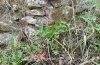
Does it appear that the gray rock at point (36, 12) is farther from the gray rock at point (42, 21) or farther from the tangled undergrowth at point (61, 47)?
the tangled undergrowth at point (61, 47)

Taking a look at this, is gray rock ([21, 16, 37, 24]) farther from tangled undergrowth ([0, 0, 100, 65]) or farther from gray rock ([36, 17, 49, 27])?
tangled undergrowth ([0, 0, 100, 65])

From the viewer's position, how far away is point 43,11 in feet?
10.1

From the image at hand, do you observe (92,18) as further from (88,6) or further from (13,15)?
(13,15)

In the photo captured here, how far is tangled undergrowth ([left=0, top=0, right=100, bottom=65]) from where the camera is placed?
267 cm

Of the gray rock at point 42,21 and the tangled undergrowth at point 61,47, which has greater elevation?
the gray rock at point 42,21

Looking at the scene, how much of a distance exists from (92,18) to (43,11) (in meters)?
0.64

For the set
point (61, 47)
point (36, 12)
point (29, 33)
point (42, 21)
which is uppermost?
point (36, 12)

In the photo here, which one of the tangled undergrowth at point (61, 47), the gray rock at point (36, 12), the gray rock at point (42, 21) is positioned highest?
the gray rock at point (36, 12)

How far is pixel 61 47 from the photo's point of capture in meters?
2.79

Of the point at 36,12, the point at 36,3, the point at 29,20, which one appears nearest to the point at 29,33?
the point at 29,20

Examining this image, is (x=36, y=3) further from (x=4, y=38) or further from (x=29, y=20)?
(x=4, y=38)

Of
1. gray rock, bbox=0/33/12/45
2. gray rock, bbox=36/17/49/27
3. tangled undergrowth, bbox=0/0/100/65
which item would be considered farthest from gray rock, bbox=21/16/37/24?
gray rock, bbox=0/33/12/45

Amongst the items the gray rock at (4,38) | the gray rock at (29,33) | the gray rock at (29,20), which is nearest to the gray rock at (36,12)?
the gray rock at (29,20)

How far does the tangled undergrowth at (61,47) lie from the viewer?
267 cm
